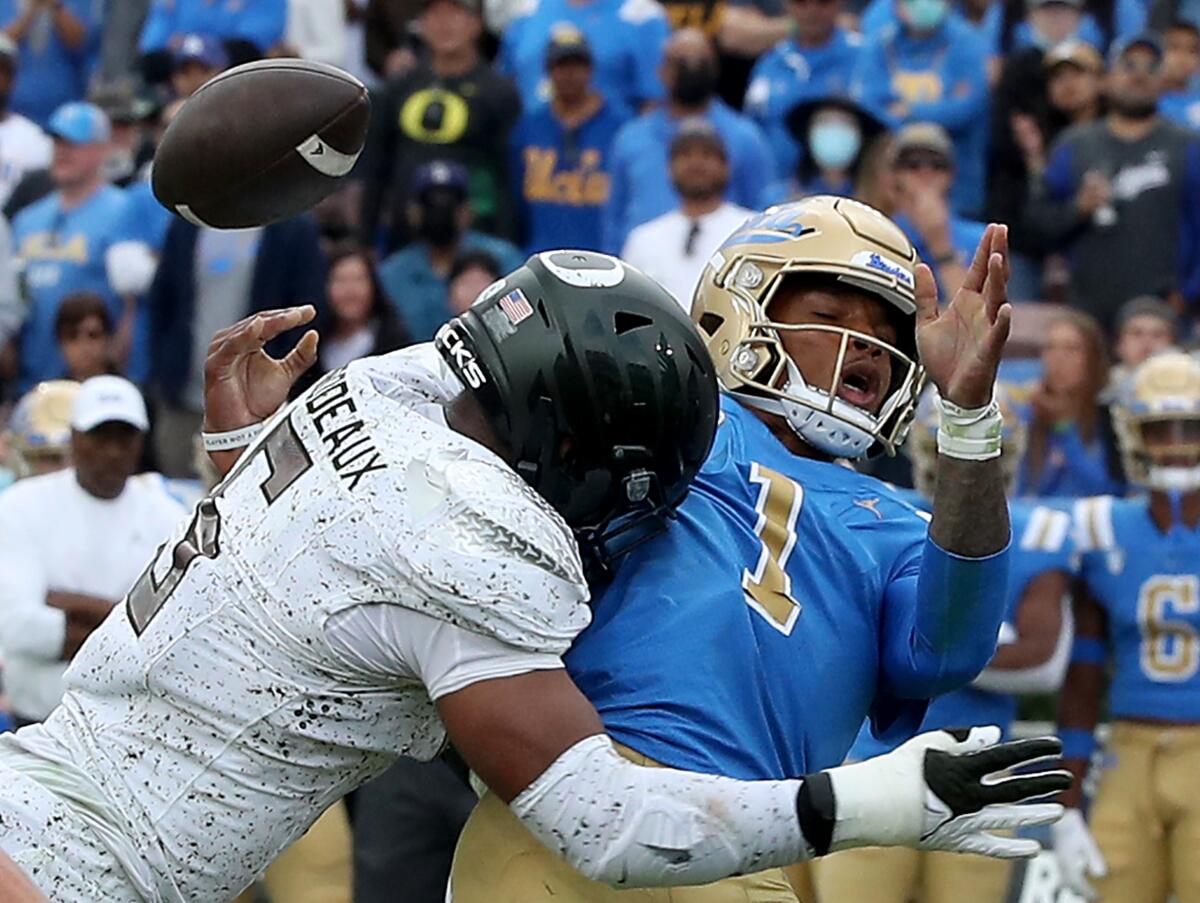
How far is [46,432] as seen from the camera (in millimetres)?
7453

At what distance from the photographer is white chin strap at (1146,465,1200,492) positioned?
22.5 ft

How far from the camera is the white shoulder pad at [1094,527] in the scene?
22.6 feet

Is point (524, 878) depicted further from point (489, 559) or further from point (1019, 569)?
point (1019, 569)

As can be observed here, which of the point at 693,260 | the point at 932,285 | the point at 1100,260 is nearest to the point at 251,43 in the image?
the point at 693,260

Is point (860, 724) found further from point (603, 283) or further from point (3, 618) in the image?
point (3, 618)

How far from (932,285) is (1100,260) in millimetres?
5592

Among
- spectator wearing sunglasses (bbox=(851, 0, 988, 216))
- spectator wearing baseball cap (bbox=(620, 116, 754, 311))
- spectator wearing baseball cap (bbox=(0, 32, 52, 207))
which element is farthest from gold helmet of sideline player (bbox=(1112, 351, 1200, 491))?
spectator wearing baseball cap (bbox=(0, 32, 52, 207))

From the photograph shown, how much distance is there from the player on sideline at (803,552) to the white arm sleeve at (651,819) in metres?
0.28

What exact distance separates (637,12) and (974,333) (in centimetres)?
645

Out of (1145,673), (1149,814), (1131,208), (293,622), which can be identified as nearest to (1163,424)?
(1145,673)

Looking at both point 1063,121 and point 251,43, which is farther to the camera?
point 251,43

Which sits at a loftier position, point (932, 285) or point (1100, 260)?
point (932, 285)

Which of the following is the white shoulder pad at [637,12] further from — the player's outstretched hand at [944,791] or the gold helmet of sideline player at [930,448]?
the player's outstretched hand at [944,791]

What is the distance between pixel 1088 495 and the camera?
7.92 m
